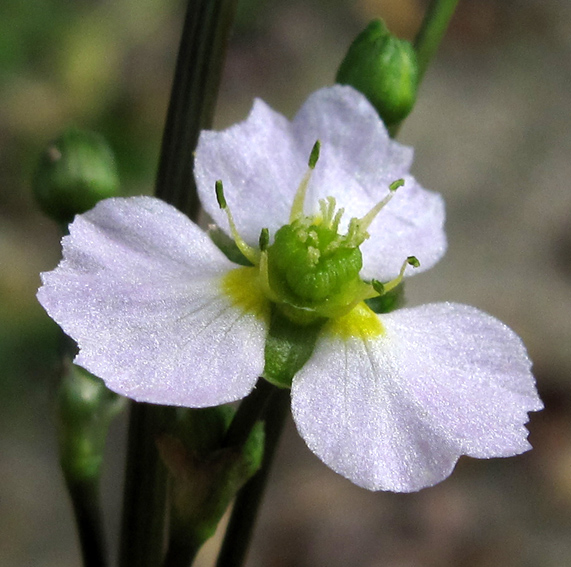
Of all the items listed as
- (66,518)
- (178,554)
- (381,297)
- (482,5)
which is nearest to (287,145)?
(381,297)

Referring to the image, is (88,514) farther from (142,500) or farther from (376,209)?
(376,209)

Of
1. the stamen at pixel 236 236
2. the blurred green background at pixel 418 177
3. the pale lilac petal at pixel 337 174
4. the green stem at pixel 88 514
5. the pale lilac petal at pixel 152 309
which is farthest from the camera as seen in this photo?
the blurred green background at pixel 418 177

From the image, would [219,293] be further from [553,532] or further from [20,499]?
[553,532]

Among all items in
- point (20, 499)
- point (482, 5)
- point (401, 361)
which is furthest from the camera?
point (482, 5)

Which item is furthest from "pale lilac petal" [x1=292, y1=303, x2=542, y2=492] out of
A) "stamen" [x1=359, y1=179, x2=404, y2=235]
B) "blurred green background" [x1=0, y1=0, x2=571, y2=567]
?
"blurred green background" [x1=0, y1=0, x2=571, y2=567]

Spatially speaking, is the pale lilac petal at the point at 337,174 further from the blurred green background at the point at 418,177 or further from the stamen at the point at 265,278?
the blurred green background at the point at 418,177

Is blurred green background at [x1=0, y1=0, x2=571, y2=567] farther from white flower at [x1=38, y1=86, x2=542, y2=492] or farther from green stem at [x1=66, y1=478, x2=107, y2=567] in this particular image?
white flower at [x1=38, y1=86, x2=542, y2=492]

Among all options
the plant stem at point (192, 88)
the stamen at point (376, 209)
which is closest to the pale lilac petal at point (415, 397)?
the stamen at point (376, 209)
